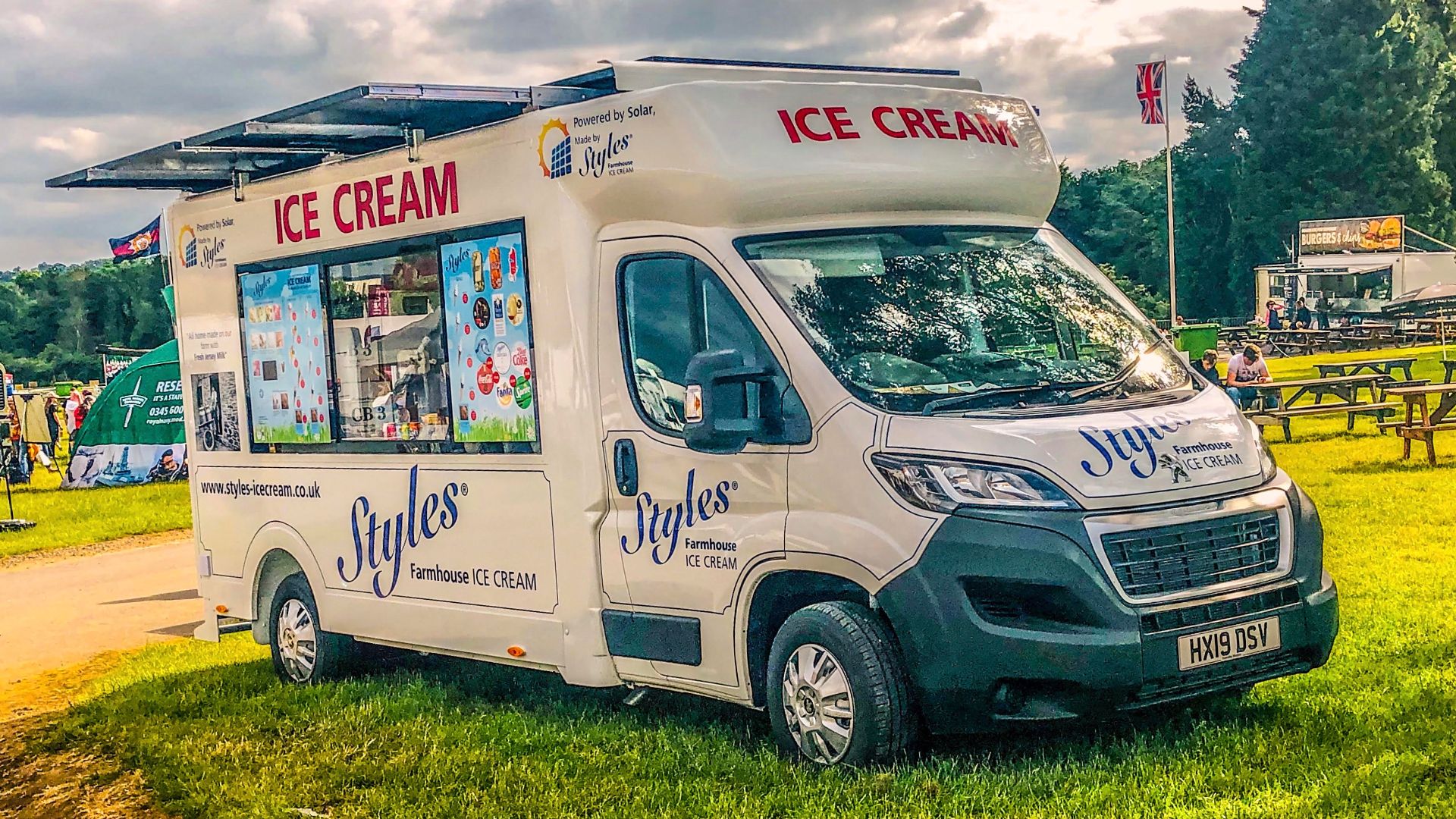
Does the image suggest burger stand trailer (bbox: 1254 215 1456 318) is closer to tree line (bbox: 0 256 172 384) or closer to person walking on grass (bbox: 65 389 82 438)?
person walking on grass (bbox: 65 389 82 438)

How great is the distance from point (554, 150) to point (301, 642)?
11.9ft

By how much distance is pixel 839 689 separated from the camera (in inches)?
254

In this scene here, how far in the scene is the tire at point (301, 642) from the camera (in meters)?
9.49

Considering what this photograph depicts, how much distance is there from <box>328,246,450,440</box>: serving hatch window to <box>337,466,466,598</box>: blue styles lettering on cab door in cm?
32

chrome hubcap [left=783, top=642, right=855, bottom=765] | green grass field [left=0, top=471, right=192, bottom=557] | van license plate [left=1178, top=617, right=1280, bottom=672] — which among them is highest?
van license plate [left=1178, top=617, right=1280, bottom=672]

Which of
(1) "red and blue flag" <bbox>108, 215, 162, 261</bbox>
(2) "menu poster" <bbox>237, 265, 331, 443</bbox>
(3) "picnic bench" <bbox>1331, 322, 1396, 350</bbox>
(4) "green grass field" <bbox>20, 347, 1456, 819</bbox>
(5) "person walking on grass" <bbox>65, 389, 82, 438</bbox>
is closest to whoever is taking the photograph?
(4) "green grass field" <bbox>20, 347, 1456, 819</bbox>

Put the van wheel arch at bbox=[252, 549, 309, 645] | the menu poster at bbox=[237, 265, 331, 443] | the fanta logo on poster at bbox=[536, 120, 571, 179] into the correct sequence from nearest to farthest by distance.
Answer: the fanta logo on poster at bbox=[536, 120, 571, 179] < the menu poster at bbox=[237, 265, 331, 443] < the van wheel arch at bbox=[252, 549, 309, 645]

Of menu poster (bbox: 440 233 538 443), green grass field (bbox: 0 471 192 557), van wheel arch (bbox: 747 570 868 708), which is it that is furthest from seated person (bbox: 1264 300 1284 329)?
van wheel arch (bbox: 747 570 868 708)

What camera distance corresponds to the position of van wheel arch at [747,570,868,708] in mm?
6594

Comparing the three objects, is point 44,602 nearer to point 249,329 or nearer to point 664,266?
point 249,329

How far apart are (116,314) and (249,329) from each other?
3882 inches

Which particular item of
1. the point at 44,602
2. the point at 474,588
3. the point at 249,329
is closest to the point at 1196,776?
the point at 474,588

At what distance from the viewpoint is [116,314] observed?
→ 335 ft

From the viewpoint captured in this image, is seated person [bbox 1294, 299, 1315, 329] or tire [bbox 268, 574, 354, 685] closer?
tire [bbox 268, 574, 354, 685]
